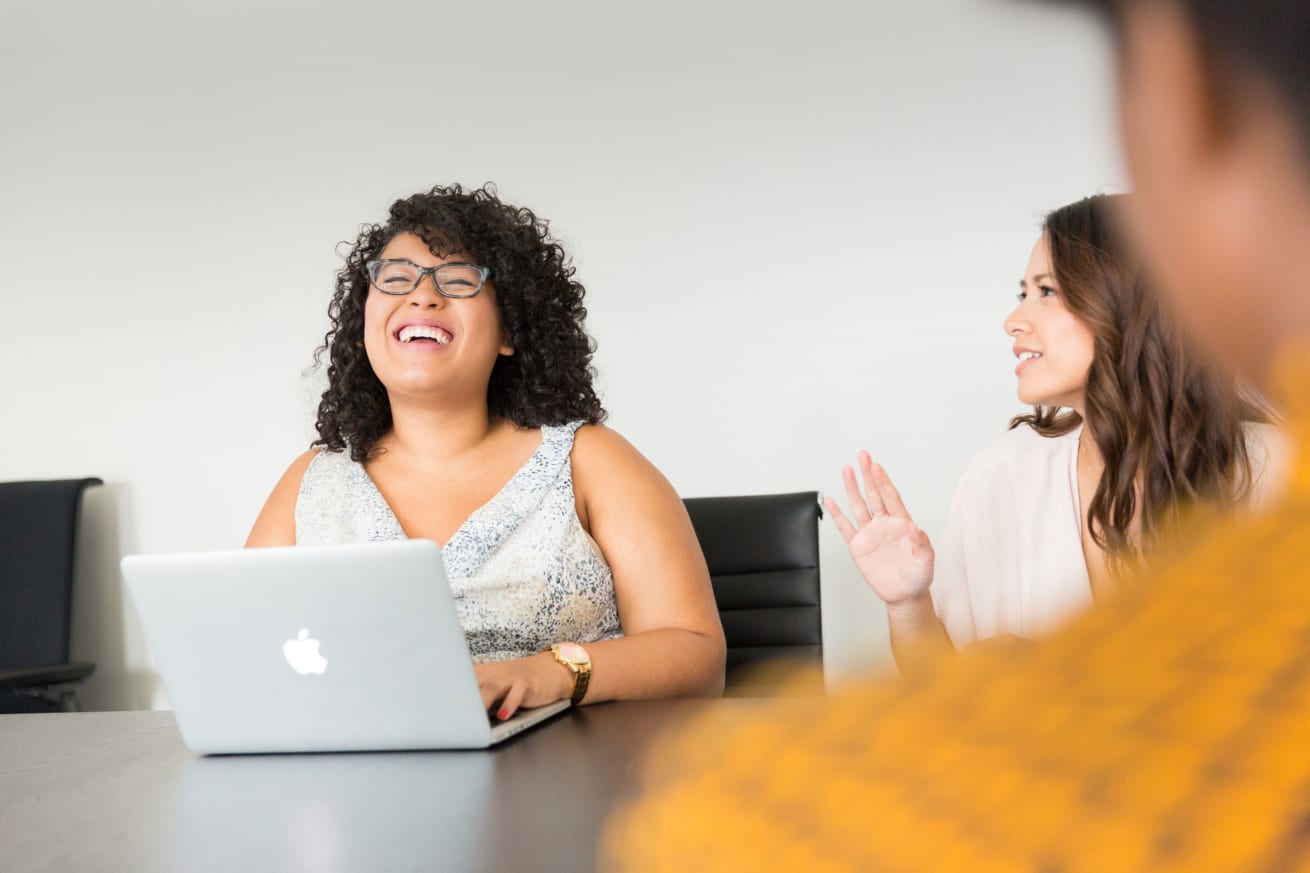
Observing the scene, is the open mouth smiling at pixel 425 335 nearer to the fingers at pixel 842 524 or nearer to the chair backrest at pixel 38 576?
the fingers at pixel 842 524

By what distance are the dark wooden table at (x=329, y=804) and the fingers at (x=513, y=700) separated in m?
0.05

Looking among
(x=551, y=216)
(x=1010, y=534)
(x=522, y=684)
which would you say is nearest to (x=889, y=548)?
(x=1010, y=534)

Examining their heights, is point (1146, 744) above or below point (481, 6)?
below

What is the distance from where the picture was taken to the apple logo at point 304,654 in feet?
4.22

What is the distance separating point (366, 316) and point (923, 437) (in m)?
1.56

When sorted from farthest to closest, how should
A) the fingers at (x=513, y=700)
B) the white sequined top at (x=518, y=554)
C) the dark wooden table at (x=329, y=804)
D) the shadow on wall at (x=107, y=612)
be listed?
the shadow on wall at (x=107, y=612) < the white sequined top at (x=518, y=554) < the fingers at (x=513, y=700) < the dark wooden table at (x=329, y=804)

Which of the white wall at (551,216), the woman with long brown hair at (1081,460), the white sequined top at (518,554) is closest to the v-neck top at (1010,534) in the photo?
the woman with long brown hair at (1081,460)

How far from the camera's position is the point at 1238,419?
0.41 meters

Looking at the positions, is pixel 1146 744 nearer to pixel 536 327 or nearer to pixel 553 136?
pixel 536 327

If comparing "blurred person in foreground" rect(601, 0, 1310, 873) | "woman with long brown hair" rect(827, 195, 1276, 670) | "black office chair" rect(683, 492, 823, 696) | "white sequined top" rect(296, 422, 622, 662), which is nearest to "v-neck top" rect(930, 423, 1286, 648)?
"woman with long brown hair" rect(827, 195, 1276, 670)

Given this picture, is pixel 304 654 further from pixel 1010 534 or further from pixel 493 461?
pixel 1010 534

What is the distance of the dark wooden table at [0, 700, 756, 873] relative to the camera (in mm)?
923

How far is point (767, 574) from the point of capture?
8.02 ft

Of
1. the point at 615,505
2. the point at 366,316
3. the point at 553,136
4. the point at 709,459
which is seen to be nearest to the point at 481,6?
the point at 553,136
